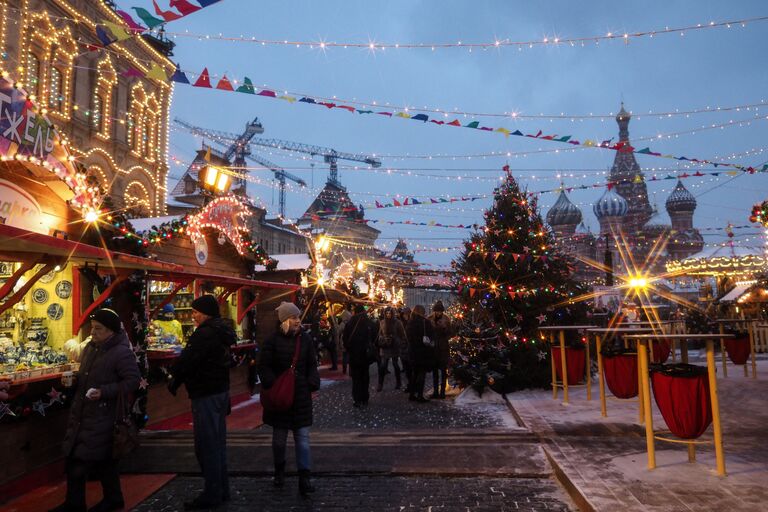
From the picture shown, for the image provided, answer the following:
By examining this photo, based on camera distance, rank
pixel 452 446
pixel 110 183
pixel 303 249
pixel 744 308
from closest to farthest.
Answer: pixel 452 446 < pixel 110 183 < pixel 744 308 < pixel 303 249

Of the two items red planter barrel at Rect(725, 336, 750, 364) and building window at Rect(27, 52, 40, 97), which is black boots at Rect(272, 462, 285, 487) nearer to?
red planter barrel at Rect(725, 336, 750, 364)

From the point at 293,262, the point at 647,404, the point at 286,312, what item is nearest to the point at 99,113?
the point at 293,262

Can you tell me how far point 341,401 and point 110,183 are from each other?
1472cm

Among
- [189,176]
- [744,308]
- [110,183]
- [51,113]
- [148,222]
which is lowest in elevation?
[744,308]

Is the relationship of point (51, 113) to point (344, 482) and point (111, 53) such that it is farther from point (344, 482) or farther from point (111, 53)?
point (344, 482)

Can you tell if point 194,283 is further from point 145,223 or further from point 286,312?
point 286,312

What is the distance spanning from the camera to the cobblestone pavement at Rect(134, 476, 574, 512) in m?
4.59

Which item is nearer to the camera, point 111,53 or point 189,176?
point 111,53

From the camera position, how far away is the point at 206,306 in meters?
4.88

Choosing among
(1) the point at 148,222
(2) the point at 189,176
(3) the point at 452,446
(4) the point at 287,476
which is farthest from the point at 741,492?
(2) the point at 189,176

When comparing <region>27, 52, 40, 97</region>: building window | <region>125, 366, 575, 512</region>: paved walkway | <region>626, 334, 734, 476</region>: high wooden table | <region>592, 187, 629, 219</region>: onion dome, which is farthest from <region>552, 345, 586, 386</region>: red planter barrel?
<region>592, 187, 629, 219</region>: onion dome

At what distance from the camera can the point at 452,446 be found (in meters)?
6.49

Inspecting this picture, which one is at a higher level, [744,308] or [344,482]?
[744,308]

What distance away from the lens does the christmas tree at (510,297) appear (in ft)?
34.6
